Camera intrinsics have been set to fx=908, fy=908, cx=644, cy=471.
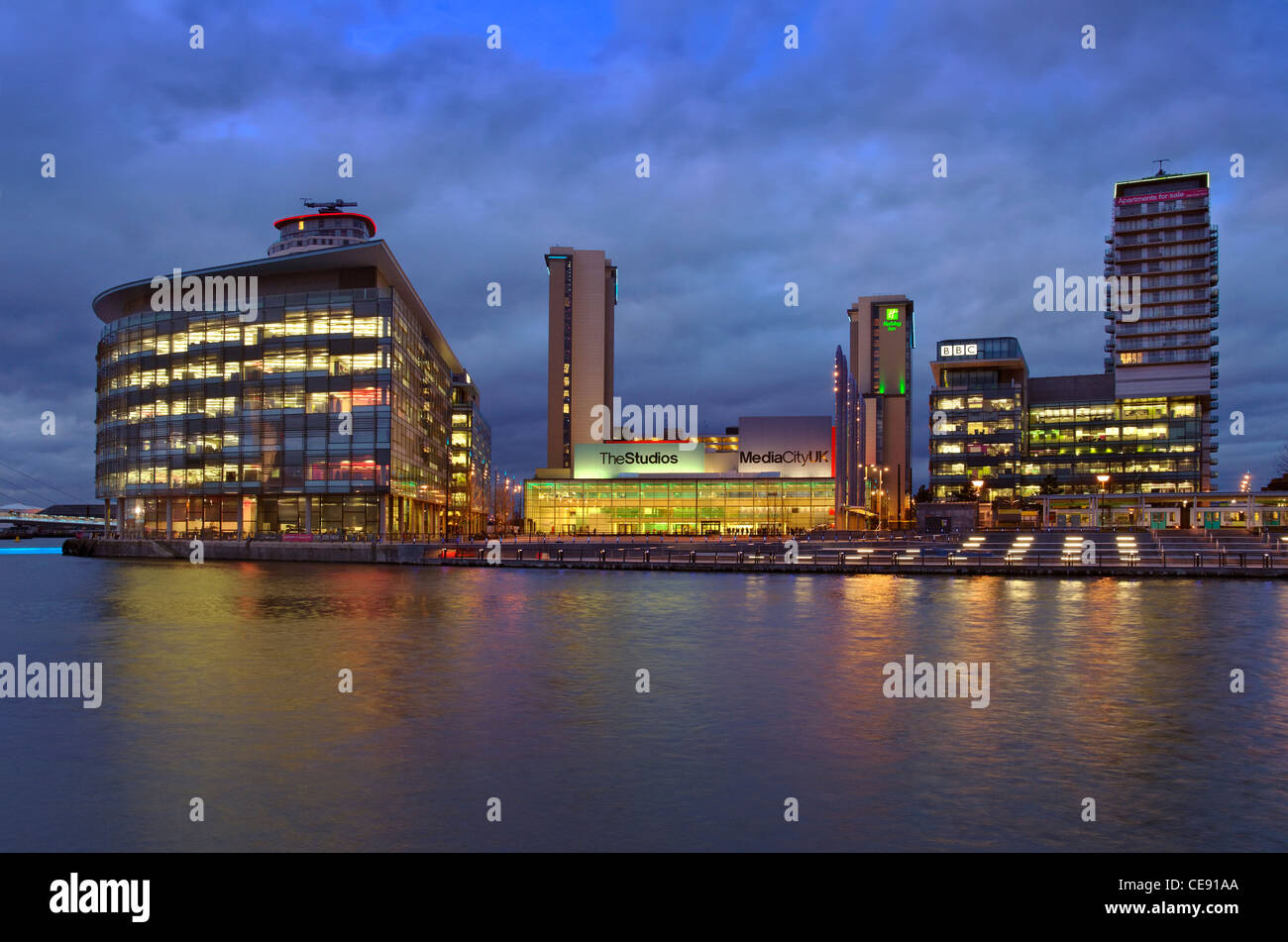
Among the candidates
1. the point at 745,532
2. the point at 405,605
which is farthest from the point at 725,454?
the point at 405,605

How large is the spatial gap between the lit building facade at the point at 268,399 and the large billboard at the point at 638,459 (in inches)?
2313

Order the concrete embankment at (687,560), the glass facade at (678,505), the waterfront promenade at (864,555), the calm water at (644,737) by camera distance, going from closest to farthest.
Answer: the calm water at (644,737) → the concrete embankment at (687,560) → the waterfront promenade at (864,555) → the glass facade at (678,505)

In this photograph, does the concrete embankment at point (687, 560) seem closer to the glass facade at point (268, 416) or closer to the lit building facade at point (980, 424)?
the glass facade at point (268, 416)

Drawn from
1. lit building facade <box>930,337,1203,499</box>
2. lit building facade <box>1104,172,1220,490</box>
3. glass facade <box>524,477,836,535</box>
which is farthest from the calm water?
lit building facade <box>1104,172,1220,490</box>

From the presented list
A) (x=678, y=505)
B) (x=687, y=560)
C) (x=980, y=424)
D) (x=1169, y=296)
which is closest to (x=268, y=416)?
(x=687, y=560)

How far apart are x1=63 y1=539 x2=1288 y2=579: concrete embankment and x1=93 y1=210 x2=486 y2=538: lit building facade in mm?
12468

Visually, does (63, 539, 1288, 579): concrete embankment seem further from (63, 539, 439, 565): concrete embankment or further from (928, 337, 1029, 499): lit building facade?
(928, 337, 1029, 499): lit building facade

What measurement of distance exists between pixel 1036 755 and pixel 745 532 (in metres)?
136

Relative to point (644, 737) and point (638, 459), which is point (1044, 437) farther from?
point (644, 737)

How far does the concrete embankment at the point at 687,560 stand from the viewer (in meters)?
59.0

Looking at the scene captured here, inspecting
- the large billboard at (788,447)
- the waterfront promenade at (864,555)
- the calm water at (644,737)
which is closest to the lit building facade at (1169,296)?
the large billboard at (788,447)

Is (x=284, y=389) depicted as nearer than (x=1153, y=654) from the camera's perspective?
No
